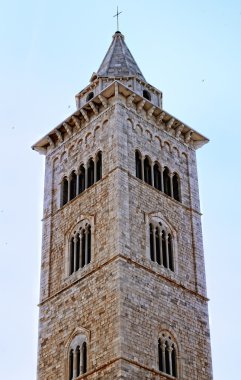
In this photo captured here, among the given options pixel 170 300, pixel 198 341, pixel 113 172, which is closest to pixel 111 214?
pixel 113 172

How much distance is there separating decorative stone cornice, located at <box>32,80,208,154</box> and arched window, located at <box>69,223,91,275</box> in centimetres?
557

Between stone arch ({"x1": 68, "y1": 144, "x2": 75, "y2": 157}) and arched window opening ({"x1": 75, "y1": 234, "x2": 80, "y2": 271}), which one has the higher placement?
stone arch ({"x1": 68, "y1": 144, "x2": 75, "y2": 157})

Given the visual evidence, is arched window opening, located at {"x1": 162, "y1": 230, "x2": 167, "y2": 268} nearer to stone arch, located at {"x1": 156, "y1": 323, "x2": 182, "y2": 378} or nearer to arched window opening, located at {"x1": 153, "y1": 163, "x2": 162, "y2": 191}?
arched window opening, located at {"x1": 153, "y1": 163, "x2": 162, "y2": 191}

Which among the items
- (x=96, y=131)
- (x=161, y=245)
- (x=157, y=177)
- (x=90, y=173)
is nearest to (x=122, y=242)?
(x=161, y=245)

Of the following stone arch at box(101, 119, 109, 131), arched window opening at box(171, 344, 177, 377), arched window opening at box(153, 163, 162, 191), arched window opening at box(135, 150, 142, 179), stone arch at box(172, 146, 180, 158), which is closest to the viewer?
arched window opening at box(171, 344, 177, 377)

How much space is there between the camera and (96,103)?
3350cm

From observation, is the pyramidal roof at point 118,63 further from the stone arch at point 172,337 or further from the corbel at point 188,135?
the stone arch at point 172,337

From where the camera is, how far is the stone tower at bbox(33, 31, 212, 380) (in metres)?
27.3

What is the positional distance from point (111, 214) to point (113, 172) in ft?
6.55

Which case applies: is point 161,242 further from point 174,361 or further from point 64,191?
point 64,191

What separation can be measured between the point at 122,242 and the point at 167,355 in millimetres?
4493

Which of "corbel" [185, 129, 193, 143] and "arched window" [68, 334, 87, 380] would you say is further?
"corbel" [185, 129, 193, 143]

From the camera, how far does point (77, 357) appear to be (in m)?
27.9

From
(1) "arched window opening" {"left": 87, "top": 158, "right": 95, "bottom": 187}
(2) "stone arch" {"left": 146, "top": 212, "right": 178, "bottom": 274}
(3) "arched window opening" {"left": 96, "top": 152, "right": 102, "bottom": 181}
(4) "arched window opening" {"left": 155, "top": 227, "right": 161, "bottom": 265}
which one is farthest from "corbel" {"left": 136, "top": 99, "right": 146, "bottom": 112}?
(4) "arched window opening" {"left": 155, "top": 227, "right": 161, "bottom": 265}
